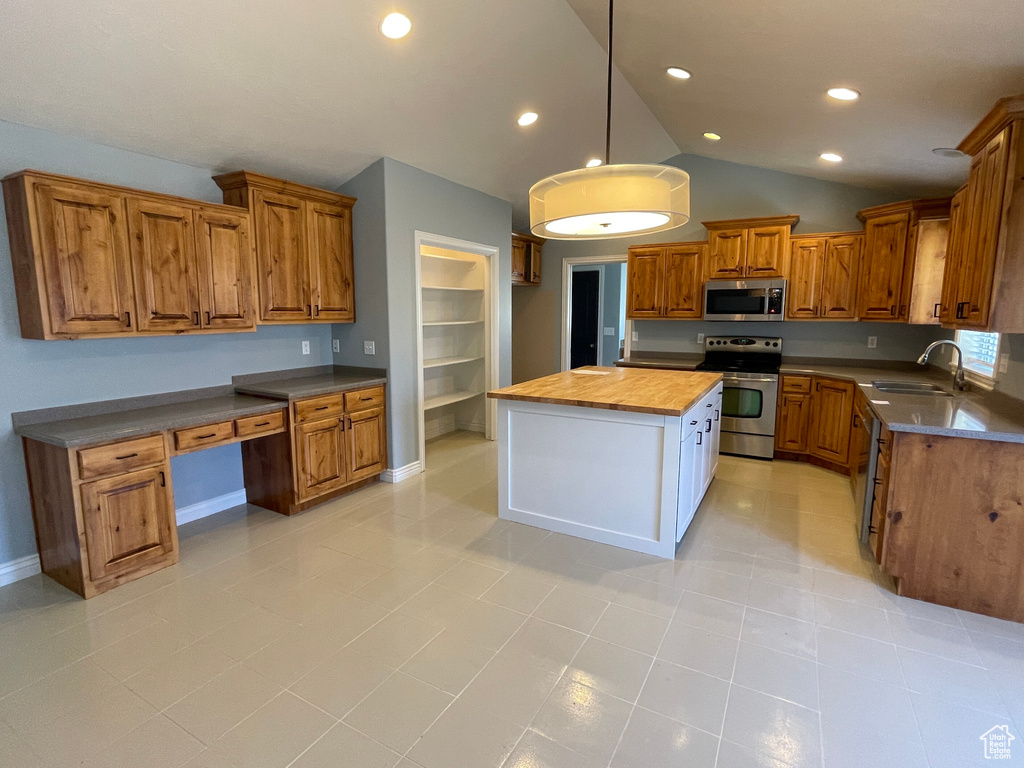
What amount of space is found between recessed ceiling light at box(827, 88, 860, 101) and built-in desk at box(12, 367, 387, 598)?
3.54 metres

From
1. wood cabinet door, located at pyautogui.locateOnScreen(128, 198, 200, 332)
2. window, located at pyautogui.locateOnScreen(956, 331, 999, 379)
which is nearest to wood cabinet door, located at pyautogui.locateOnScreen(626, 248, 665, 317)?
window, located at pyautogui.locateOnScreen(956, 331, 999, 379)

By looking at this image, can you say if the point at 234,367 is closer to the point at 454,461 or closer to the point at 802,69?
the point at 454,461

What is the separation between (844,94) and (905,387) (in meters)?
2.13

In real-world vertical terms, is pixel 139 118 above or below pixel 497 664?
above

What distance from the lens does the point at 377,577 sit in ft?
8.83

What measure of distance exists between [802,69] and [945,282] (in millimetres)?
1562

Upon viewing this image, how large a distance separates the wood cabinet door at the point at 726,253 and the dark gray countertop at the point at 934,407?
1072mm

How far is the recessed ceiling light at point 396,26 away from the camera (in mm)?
2553

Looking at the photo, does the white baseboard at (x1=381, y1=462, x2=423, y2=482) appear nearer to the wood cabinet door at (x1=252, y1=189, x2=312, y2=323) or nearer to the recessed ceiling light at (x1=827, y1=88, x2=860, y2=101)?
the wood cabinet door at (x1=252, y1=189, x2=312, y2=323)

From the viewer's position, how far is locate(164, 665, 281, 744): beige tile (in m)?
1.73

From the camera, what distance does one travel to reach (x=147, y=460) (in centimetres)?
266

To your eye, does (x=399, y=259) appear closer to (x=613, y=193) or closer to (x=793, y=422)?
(x=613, y=193)

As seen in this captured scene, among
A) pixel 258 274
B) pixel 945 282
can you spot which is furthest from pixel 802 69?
pixel 258 274

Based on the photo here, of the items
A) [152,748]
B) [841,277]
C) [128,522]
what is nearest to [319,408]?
[128,522]
